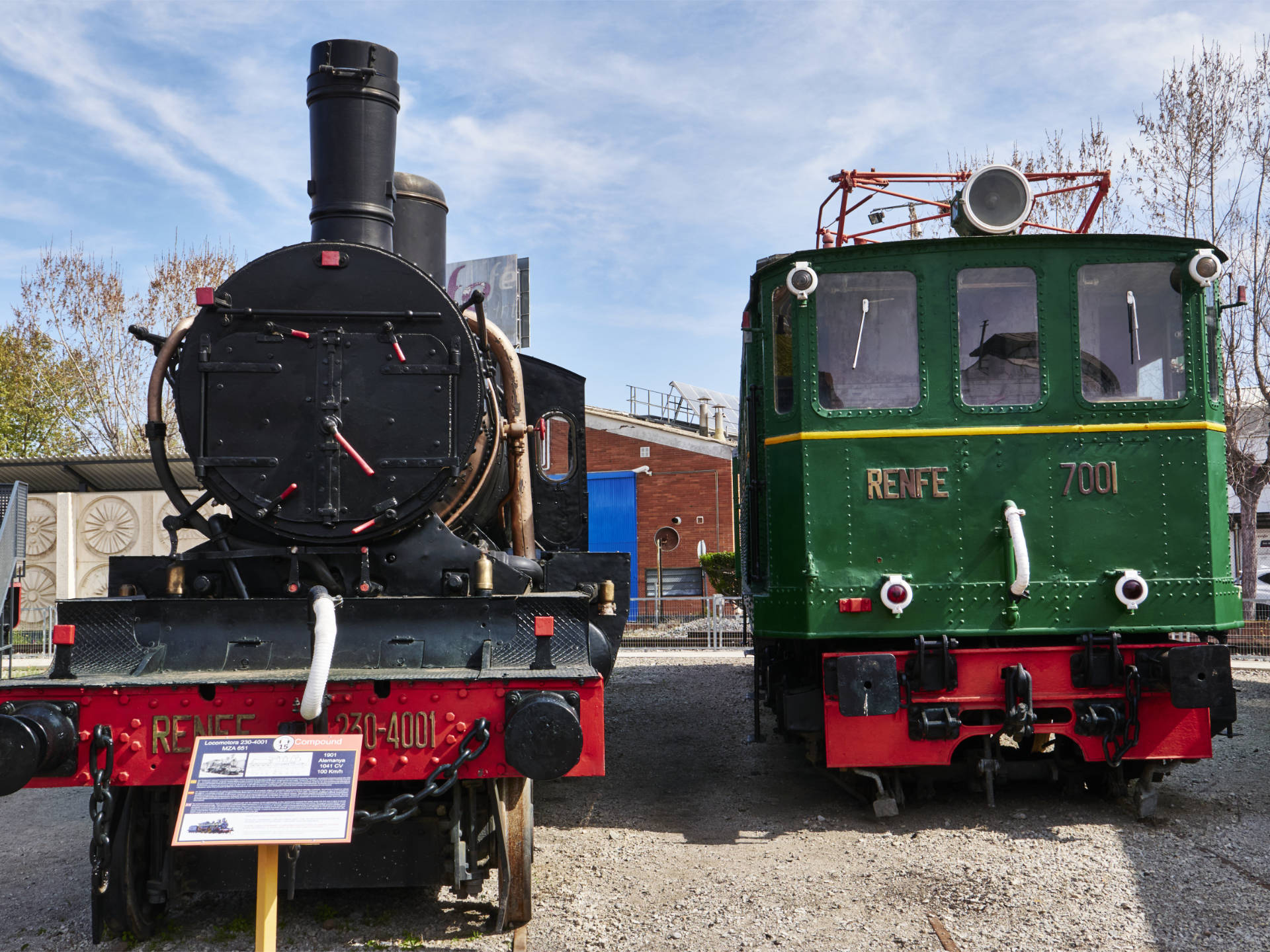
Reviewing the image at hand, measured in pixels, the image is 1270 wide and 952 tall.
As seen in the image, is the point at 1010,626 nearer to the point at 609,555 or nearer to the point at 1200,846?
the point at 1200,846

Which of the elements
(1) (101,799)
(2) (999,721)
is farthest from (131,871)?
(2) (999,721)

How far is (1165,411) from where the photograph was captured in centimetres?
558

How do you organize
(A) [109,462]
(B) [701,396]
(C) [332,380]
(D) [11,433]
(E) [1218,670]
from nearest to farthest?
(C) [332,380]
(E) [1218,670]
(A) [109,462]
(D) [11,433]
(B) [701,396]

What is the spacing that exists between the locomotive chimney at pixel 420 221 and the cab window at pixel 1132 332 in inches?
143

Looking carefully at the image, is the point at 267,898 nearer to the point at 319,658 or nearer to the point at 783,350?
the point at 319,658

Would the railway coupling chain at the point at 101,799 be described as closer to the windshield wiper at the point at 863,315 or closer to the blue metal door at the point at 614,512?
the windshield wiper at the point at 863,315

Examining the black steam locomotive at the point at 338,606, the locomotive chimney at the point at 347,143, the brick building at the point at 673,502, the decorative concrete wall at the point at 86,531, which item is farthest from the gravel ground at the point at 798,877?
the brick building at the point at 673,502

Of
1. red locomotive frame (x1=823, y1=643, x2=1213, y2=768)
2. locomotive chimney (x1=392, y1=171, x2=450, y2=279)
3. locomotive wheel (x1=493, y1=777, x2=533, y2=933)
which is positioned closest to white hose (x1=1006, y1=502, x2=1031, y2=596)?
red locomotive frame (x1=823, y1=643, x2=1213, y2=768)

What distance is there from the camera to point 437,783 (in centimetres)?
365

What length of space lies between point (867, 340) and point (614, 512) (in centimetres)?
1864

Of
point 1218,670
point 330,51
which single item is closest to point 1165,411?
point 1218,670

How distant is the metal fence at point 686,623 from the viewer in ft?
56.8

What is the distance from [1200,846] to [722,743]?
3841mm

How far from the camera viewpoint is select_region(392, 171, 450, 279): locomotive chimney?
5.88 metres
